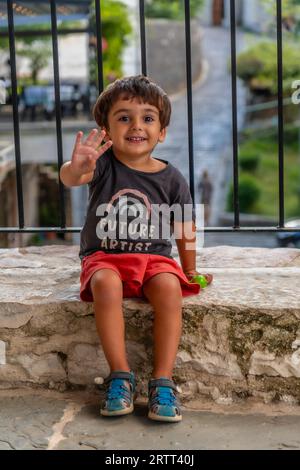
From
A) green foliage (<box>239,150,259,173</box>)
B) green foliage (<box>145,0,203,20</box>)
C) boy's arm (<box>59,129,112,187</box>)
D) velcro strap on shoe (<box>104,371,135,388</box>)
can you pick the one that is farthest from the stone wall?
velcro strap on shoe (<box>104,371,135,388</box>)

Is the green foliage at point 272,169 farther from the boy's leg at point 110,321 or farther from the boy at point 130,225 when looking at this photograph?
the boy's leg at point 110,321

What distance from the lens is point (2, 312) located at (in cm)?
234

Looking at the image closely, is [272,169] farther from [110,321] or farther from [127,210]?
[110,321]

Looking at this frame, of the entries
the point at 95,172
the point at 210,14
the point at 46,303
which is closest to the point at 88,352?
the point at 46,303

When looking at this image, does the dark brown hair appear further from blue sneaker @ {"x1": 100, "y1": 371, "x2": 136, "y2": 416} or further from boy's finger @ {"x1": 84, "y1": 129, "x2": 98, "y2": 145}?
blue sneaker @ {"x1": 100, "y1": 371, "x2": 136, "y2": 416}

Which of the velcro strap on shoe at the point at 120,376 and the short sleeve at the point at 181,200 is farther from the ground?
the short sleeve at the point at 181,200

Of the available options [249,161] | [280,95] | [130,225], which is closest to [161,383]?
[130,225]

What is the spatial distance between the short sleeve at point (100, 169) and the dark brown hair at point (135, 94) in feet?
0.47

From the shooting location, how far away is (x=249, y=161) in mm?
23141

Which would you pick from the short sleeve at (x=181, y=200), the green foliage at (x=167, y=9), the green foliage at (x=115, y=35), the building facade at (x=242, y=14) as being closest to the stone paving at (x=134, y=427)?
the short sleeve at (x=181, y=200)

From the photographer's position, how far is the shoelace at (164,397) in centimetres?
210

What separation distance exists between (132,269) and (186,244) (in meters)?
0.28
